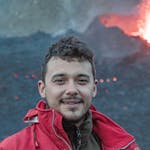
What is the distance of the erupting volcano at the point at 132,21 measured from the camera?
4.11m

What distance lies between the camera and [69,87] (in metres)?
1.58

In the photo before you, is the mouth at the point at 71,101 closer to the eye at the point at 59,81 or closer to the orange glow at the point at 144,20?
the eye at the point at 59,81

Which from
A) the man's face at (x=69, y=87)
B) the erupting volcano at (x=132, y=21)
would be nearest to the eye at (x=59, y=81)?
the man's face at (x=69, y=87)

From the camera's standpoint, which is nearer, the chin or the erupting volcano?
the chin

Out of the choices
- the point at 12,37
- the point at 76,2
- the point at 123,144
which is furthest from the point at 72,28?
the point at 123,144

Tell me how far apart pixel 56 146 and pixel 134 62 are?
8.10 ft

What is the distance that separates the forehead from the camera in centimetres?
161

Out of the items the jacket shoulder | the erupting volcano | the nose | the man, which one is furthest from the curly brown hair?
the erupting volcano

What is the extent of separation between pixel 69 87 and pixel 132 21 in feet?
8.91

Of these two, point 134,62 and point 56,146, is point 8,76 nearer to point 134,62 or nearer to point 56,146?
point 134,62

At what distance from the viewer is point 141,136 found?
3682 millimetres

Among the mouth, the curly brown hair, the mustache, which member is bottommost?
the mouth

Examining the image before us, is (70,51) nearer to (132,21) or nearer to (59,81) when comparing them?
(59,81)

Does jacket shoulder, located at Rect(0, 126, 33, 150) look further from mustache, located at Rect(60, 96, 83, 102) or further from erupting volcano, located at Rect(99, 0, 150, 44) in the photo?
erupting volcano, located at Rect(99, 0, 150, 44)
